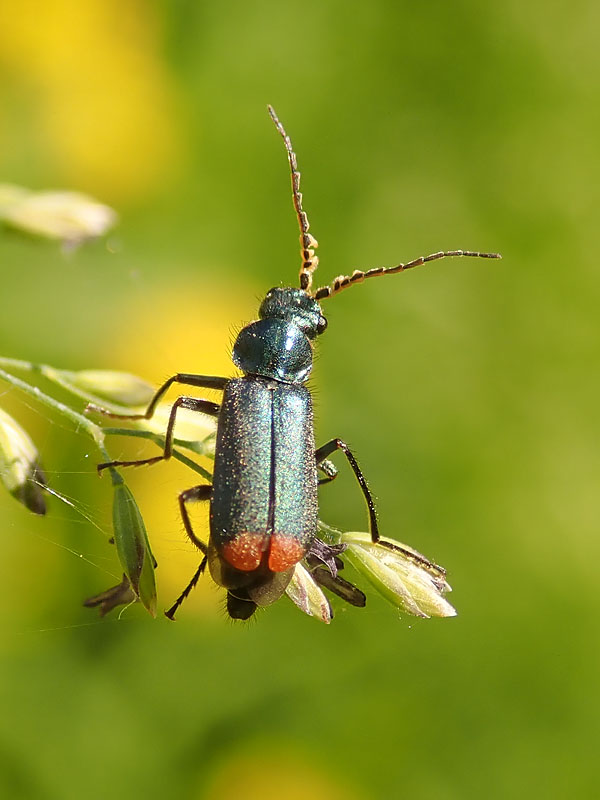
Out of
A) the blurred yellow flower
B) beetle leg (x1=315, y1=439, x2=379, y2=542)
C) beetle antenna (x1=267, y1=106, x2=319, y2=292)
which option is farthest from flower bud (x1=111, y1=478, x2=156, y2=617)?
the blurred yellow flower

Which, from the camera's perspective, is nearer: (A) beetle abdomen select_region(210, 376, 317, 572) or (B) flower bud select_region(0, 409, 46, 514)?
(B) flower bud select_region(0, 409, 46, 514)

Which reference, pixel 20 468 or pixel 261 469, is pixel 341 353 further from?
pixel 20 468

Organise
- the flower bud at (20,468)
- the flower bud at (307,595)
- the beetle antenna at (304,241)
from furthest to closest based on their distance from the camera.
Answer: the beetle antenna at (304,241) < the flower bud at (307,595) < the flower bud at (20,468)

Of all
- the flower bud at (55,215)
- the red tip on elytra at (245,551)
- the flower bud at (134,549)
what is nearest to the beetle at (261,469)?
the red tip on elytra at (245,551)

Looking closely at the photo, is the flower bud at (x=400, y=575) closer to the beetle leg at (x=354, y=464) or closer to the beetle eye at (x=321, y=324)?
the beetle leg at (x=354, y=464)

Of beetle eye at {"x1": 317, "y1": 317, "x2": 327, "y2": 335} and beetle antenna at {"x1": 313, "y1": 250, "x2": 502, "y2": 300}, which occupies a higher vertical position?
beetle antenna at {"x1": 313, "y1": 250, "x2": 502, "y2": 300}

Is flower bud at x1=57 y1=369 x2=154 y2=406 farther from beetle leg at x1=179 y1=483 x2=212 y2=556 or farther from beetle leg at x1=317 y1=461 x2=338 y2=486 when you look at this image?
beetle leg at x1=317 y1=461 x2=338 y2=486

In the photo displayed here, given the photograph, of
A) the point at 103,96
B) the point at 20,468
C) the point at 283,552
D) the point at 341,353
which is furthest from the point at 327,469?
the point at 103,96
